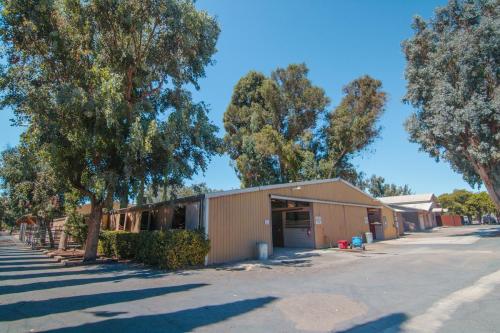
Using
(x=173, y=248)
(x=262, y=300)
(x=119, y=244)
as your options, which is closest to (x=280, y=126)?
(x=119, y=244)

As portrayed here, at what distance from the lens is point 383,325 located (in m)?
4.61

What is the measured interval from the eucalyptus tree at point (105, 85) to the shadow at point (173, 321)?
6.80 meters

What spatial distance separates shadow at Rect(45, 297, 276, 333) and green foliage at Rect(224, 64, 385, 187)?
2184 centimetres

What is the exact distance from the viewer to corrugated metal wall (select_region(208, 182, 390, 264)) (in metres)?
12.3

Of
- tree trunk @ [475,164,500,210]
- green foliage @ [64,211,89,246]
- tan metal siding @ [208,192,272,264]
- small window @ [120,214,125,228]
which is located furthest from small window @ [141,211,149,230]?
tree trunk @ [475,164,500,210]

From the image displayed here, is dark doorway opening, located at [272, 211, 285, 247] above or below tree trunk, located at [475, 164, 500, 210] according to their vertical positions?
below

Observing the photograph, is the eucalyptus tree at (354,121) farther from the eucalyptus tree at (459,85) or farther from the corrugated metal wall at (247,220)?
the corrugated metal wall at (247,220)

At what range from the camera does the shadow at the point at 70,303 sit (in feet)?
17.6

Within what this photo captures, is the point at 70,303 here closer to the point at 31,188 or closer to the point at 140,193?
the point at 140,193

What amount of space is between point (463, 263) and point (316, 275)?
5744 millimetres

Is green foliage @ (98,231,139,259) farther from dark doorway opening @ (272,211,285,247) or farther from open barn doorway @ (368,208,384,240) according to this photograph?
open barn doorway @ (368,208,384,240)

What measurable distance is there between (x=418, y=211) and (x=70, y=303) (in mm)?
40744

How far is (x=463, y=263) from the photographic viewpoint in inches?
412

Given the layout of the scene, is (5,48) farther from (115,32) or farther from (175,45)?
(175,45)
